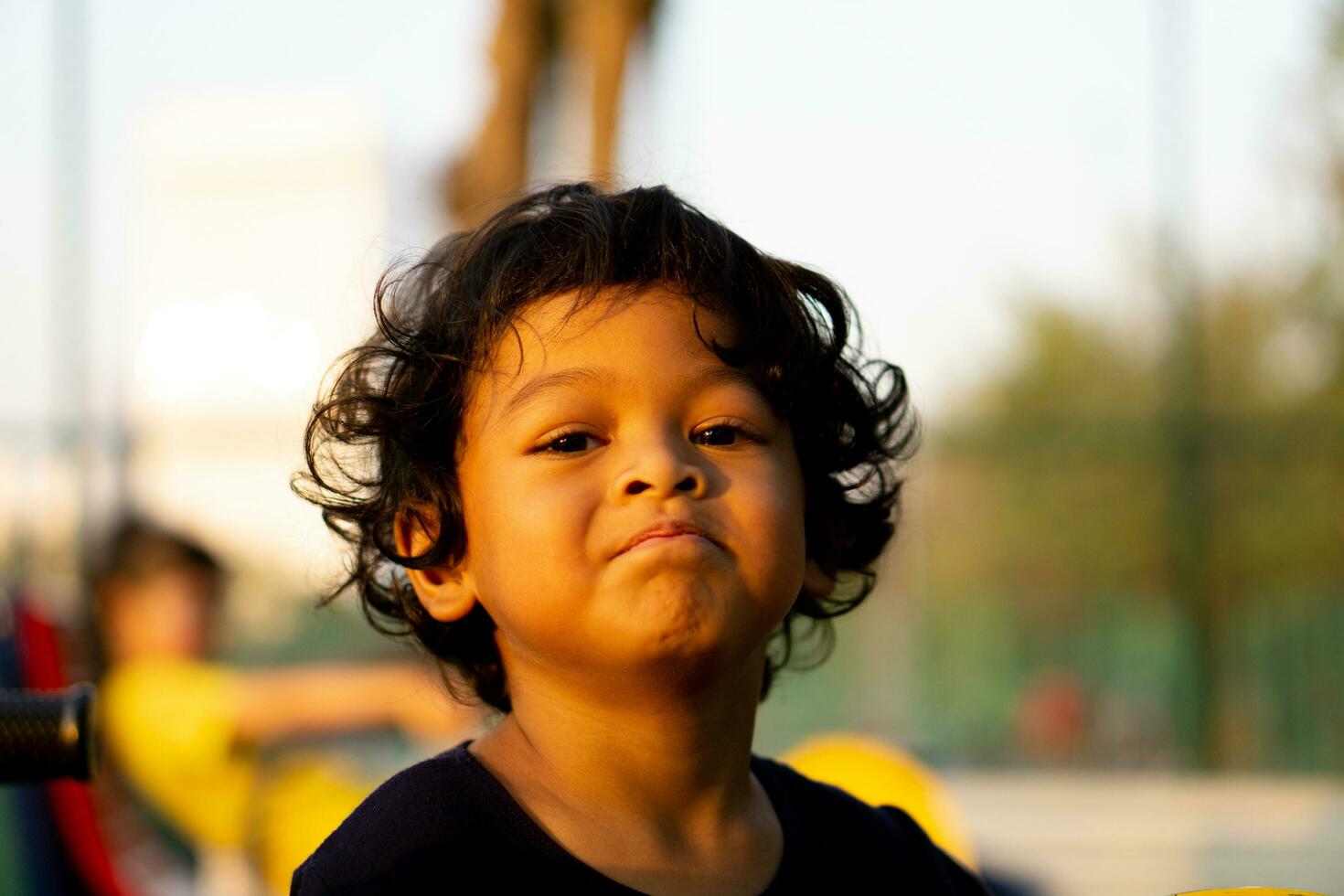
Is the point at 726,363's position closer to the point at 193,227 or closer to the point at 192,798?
the point at 192,798

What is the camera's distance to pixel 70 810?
2.88 m

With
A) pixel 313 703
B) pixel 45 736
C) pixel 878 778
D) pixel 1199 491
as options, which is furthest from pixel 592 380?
pixel 1199 491

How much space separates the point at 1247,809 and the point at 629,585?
13.4 ft

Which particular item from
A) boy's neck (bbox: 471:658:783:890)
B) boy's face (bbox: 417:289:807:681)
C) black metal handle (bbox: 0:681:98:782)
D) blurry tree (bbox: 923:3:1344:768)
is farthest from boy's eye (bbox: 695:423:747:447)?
blurry tree (bbox: 923:3:1344:768)

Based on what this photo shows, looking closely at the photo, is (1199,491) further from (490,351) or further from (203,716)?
(490,351)

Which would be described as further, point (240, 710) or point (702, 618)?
point (240, 710)

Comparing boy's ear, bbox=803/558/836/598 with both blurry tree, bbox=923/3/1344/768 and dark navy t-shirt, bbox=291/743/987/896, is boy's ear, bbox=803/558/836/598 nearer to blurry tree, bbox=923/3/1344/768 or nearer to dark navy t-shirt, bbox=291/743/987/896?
dark navy t-shirt, bbox=291/743/987/896

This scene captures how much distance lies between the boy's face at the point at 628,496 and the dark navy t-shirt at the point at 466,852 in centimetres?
11

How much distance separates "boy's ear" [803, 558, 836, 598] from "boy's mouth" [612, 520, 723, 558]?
0.33 meters

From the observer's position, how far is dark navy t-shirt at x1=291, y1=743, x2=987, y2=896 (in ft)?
3.41

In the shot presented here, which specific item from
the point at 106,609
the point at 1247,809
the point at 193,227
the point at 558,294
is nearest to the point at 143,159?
the point at 193,227

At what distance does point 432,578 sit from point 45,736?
1.40 feet

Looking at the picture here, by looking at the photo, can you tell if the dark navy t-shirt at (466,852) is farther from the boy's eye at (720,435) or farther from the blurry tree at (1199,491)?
the blurry tree at (1199,491)

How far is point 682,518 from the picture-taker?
105 centimetres
